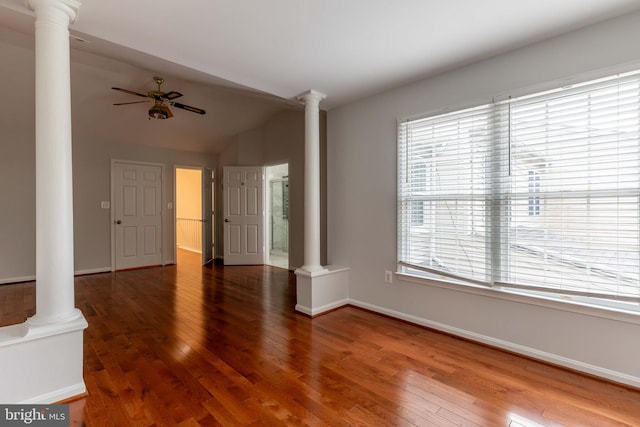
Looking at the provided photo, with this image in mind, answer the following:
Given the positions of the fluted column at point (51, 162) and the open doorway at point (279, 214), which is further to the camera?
the open doorway at point (279, 214)

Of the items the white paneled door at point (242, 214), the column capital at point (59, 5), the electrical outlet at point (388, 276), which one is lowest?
the electrical outlet at point (388, 276)

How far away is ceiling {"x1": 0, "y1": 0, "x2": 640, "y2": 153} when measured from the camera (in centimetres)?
191

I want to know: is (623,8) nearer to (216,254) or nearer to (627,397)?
(627,397)

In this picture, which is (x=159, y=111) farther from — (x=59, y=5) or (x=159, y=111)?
(x=59, y=5)

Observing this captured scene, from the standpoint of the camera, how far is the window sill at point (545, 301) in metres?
1.99

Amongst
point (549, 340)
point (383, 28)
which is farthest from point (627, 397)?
point (383, 28)

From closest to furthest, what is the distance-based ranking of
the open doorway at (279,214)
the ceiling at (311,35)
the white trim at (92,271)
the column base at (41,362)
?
the column base at (41,362)
the ceiling at (311,35)
the white trim at (92,271)
the open doorway at (279,214)

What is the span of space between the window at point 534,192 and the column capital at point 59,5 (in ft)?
8.81

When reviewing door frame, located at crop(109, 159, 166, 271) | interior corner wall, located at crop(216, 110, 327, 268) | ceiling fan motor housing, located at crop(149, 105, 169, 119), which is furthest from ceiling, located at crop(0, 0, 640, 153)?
door frame, located at crop(109, 159, 166, 271)

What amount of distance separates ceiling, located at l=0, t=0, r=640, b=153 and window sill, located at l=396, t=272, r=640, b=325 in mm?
1913

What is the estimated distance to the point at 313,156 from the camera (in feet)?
11.2

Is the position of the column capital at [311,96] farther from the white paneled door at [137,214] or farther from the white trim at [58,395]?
the white paneled door at [137,214]

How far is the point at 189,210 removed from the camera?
8.48 meters

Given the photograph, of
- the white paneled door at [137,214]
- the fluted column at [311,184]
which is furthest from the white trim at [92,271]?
the fluted column at [311,184]
